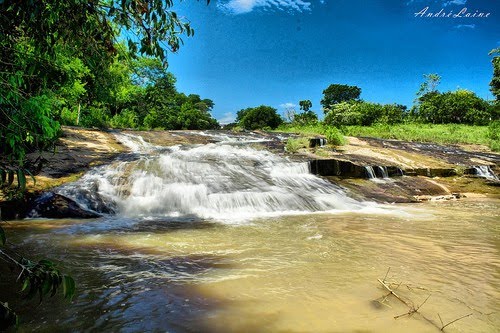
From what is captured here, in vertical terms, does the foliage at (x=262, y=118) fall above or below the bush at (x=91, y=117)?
above

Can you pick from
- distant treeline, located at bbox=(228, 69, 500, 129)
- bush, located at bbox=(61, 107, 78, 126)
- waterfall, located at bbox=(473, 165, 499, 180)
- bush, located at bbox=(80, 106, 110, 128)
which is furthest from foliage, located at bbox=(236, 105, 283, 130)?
waterfall, located at bbox=(473, 165, 499, 180)

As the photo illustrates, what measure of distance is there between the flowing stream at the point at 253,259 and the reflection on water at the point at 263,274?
0.6 inches

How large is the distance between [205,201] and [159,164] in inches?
109

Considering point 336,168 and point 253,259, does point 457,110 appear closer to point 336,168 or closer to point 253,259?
point 336,168

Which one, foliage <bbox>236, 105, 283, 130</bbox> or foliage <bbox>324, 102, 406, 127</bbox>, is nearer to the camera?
foliage <bbox>324, 102, 406, 127</bbox>

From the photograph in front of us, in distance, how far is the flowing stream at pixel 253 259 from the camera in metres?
2.76

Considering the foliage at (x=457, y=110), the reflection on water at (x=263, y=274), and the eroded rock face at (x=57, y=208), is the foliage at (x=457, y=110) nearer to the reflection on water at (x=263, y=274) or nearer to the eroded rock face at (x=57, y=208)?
the reflection on water at (x=263, y=274)

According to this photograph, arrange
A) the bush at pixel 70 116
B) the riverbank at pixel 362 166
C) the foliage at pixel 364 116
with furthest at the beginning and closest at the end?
1. the foliage at pixel 364 116
2. the bush at pixel 70 116
3. the riverbank at pixel 362 166

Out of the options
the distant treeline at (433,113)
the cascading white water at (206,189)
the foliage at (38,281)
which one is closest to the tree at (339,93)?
the distant treeline at (433,113)

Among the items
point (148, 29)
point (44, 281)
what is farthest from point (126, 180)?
point (44, 281)

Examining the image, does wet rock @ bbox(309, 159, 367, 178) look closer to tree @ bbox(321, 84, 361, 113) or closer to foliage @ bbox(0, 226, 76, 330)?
foliage @ bbox(0, 226, 76, 330)

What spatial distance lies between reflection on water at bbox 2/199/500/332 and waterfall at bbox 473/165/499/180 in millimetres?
8941

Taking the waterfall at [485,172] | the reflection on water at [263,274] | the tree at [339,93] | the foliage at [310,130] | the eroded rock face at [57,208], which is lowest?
the reflection on water at [263,274]

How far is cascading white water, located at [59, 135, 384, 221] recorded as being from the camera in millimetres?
8094
